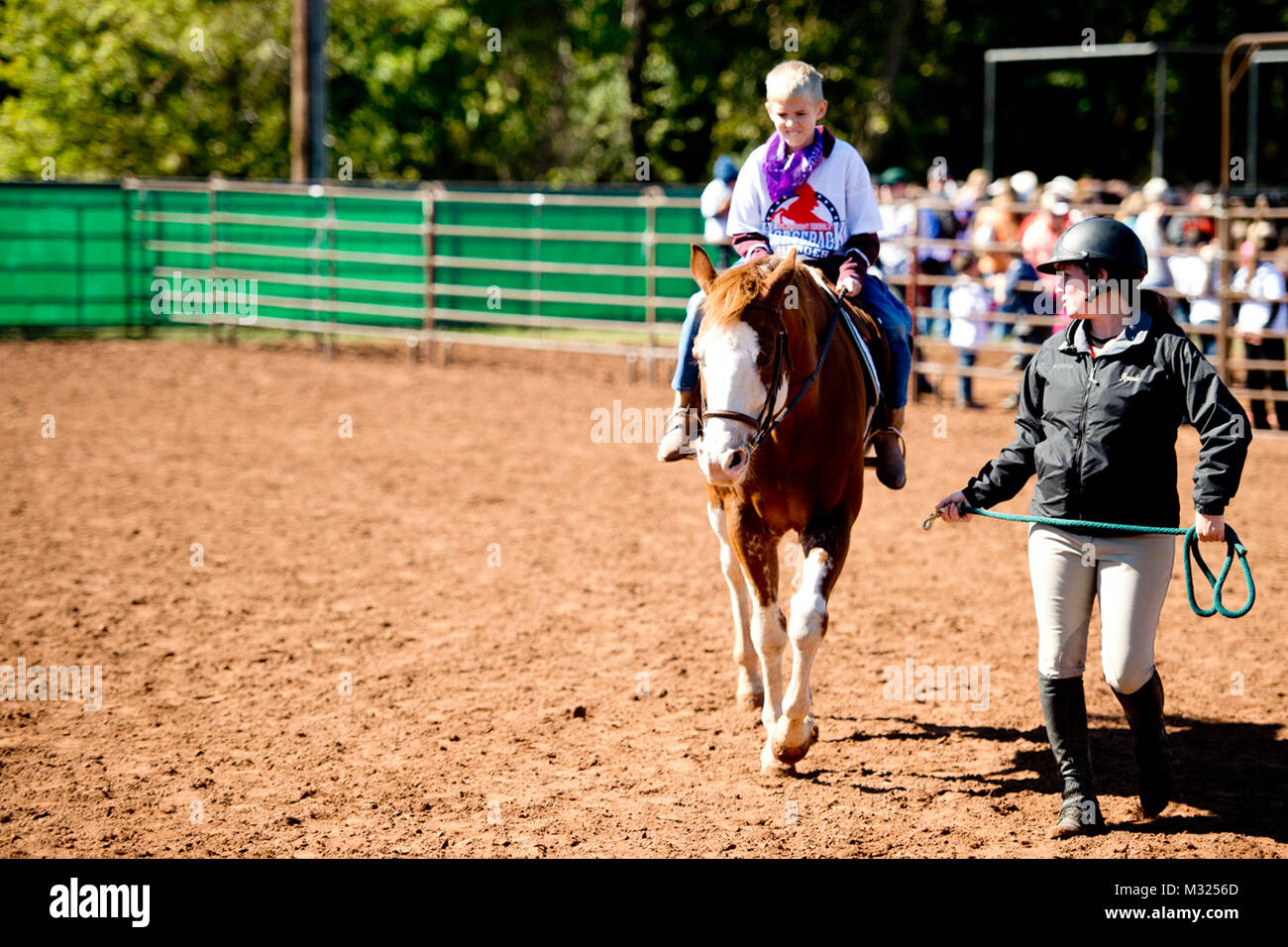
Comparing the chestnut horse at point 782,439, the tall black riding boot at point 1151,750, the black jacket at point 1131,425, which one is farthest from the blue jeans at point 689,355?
the tall black riding boot at point 1151,750

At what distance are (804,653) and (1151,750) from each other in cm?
119

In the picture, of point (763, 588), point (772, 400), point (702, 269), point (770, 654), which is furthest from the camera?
point (770, 654)

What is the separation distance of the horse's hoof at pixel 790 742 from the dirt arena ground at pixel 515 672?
0.10 m

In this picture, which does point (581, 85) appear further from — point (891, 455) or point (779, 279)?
point (779, 279)

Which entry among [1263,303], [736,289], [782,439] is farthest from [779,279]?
[1263,303]

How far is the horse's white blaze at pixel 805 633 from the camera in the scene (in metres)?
4.74

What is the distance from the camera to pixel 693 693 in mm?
5945

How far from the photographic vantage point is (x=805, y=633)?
15.5ft

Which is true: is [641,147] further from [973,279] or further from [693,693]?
[693,693]

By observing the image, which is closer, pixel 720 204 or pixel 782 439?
pixel 782 439

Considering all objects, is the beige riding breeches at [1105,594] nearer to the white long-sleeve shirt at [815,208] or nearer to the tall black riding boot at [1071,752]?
the tall black riding boot at [1071,752]

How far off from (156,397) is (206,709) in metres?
9.73

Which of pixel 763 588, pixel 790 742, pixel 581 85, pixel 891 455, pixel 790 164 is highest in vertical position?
pixel 581 85
